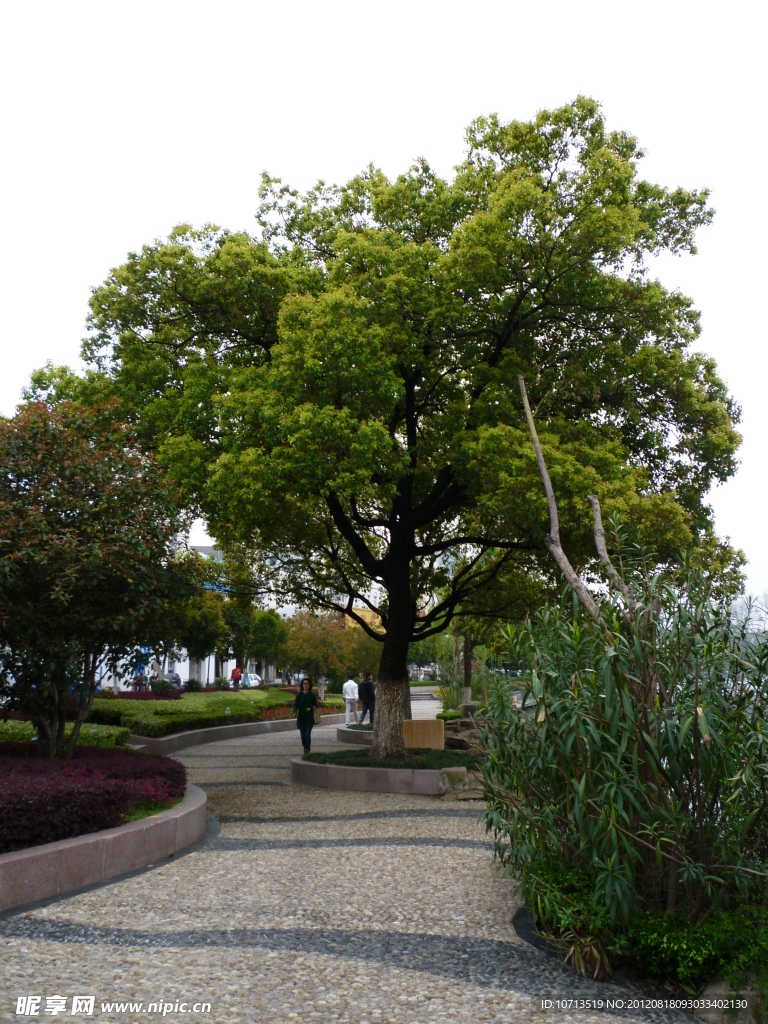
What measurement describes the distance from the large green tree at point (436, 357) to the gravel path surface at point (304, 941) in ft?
16.5

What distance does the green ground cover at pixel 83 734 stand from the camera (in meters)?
13.1

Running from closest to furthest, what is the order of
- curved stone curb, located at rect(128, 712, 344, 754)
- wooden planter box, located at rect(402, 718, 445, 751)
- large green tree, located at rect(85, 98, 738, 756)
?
large green tree, located at rect(85, 98, 738, 756) < wooden planter box, located at rect(402, 718, 445, 751) < curved stone curb, located at rect(128, 712, 344, 754)

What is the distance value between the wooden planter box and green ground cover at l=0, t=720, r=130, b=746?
569cm

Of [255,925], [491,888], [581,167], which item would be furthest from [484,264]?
[255,925]

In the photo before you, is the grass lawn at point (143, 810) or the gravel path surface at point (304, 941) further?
the grass lawn at point (143, 810)

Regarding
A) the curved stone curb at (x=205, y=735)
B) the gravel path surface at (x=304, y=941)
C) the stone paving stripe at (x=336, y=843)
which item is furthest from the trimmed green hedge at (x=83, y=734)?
the gravel path surface at (x=304, y=941)

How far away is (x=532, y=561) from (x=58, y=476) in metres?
9.43

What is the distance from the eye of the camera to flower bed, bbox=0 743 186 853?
22.6 feet

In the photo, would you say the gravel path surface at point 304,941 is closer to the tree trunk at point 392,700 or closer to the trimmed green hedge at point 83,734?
the trimmed green hedge at point 83,734

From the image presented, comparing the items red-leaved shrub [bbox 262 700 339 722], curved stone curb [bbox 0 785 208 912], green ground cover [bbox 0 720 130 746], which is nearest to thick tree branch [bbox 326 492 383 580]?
green ground cover [bbox 0 720 130 746]

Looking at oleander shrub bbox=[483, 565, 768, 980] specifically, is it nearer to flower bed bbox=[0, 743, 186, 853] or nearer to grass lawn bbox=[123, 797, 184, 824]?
flower bed bbox=[0, 743, 186, 853]

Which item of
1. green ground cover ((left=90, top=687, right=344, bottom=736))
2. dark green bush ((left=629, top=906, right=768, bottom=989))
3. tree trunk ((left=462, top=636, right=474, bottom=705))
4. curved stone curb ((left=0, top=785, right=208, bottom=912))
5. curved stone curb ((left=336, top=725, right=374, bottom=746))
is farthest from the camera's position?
tree trunk ((left=462, top=636, right=474, bottom=705))

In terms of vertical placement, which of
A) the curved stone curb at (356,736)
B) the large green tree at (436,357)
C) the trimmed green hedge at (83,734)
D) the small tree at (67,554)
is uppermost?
the large green tree at (436,357)

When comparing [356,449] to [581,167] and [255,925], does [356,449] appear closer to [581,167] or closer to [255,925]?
[581,167]
